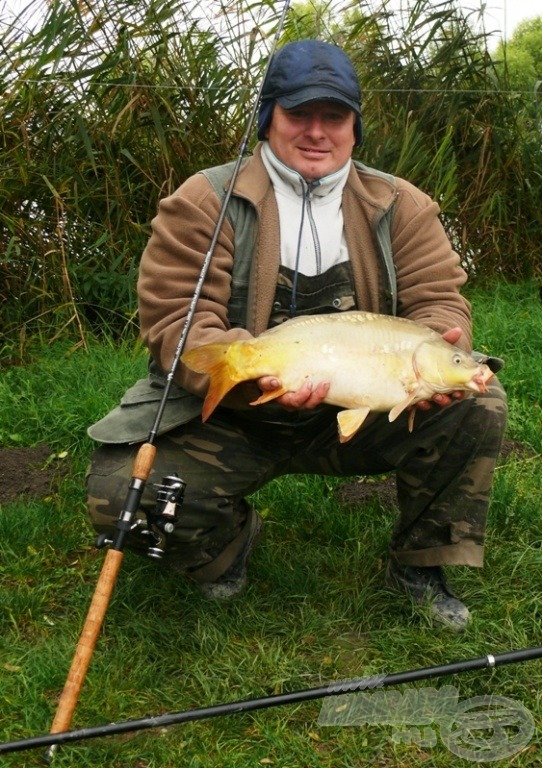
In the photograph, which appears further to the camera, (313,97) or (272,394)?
(313,97)

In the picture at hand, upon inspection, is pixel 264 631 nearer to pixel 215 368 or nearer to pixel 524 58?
pixel 215 368

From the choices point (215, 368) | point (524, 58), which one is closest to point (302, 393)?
point (215, 368)

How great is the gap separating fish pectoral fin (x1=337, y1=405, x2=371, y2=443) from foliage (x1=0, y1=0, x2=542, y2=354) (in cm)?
275

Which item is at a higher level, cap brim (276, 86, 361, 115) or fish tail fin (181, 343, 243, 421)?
cap brim (276, 86, 361, 115)

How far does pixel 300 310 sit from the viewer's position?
3.14m

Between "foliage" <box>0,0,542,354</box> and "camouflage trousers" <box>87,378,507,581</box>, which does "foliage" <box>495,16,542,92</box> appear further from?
"camouflage trousers" <box>87,378,507,581</box>

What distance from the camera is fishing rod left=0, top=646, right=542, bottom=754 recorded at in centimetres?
237

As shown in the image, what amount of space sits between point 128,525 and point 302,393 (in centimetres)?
53

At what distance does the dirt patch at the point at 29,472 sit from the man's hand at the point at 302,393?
1.52 meters

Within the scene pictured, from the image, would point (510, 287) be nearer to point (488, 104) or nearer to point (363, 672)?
point (488, 104)

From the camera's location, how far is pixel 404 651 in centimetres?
298

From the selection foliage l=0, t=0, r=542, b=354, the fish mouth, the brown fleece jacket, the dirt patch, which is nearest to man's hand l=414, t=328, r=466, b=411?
the fish mouth

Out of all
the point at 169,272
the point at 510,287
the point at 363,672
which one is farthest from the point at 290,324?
the point at 510,287

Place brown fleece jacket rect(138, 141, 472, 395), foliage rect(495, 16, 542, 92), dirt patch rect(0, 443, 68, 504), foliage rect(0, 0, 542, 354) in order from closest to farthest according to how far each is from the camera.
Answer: brown fleece jacket rect(138, 141, 472, 395)
dirt patch rect(0, 443, 68, 504)
foliage rect(0, 0, 542, 354)
foliage rect(495, 16, 542, 92)
